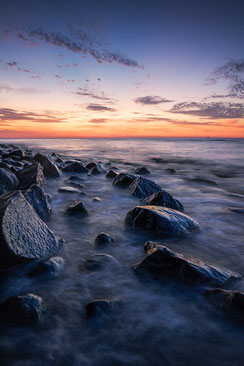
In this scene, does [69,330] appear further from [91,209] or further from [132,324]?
[91,209]

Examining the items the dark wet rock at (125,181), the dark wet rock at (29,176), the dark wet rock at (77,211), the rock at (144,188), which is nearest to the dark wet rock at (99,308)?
the dark wet rock at (77,211)

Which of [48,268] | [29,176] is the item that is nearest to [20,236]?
[48,268]

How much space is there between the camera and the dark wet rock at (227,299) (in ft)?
4.99

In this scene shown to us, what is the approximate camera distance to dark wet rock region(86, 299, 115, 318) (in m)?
1.51

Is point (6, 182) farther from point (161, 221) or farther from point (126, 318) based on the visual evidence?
point (126, 318)

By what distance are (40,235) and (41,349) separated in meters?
1.04

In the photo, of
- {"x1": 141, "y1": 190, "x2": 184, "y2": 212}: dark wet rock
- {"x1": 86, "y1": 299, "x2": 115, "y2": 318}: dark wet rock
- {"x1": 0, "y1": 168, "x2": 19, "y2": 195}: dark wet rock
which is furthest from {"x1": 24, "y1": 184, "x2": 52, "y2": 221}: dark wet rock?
{"x1": 86, "y1": 299, "x2": 115, "y2": 318}: dark wet rock

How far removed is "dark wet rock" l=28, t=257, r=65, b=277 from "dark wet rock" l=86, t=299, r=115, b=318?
514 mm

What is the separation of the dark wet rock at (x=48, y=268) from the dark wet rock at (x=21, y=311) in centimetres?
41

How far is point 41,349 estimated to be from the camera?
126 centimetres

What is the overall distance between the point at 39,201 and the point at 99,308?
6.54 feet

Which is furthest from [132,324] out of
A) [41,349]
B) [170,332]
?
[41,349]

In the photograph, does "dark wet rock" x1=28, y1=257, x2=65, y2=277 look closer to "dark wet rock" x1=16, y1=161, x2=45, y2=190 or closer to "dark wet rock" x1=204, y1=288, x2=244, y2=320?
"dark wet rock" x1=204, y1=288, x2=244, y2=320

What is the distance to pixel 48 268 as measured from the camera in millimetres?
1929
